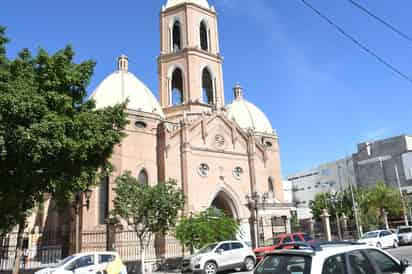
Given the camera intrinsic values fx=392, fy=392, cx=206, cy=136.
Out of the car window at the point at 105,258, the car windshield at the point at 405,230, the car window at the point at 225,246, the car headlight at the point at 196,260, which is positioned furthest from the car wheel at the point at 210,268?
the car windshield at the point at 405,230

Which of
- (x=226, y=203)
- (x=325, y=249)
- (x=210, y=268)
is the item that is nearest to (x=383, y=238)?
(x=226, y=203)

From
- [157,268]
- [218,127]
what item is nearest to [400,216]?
[218,127]

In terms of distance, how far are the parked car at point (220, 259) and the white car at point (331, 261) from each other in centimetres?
1274

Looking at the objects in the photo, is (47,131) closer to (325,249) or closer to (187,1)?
(325,249)

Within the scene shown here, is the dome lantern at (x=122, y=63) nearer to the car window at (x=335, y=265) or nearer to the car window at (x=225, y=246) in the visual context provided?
the car window at (x=225, y=246)

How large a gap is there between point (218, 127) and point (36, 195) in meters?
21.6

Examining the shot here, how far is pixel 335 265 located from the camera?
19.2 ft

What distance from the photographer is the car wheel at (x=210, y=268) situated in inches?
736

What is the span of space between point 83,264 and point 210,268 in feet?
19.5

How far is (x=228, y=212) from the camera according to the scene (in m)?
36.2

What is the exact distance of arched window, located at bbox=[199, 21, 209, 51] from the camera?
43875 millimetres

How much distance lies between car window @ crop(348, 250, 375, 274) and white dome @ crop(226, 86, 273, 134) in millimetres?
36210

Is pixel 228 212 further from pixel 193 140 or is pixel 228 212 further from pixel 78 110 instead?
pixel 78 110

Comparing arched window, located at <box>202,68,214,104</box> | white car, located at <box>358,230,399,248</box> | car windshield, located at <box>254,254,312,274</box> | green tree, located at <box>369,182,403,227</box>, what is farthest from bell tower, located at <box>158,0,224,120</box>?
car windshield, located at <box>254,254,312,274</box>
